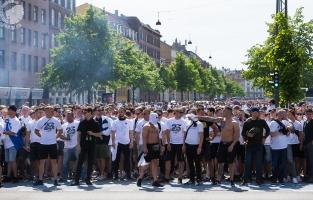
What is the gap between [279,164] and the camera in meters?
14.3

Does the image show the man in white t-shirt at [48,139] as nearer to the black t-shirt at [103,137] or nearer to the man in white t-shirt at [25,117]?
the man in white t-shirt at [25,117]

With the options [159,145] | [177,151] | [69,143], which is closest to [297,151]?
[177,151]

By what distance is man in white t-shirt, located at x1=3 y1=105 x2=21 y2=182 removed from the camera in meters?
14.3

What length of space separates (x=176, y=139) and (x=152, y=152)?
931 millimetres

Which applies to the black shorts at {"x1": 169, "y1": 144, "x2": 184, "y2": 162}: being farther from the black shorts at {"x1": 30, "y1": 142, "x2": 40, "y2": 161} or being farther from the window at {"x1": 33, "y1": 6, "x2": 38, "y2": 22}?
the window at {"x1": 33, "y1": 6, "x2": 38, "y2": 22}

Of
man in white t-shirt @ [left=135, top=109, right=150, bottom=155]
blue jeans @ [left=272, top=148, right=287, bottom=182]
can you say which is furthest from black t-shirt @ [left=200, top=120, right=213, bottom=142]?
blue jeans @ [left=272, top=148, right=287, bottom=182]

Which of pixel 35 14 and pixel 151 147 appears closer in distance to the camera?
pixel 151 147

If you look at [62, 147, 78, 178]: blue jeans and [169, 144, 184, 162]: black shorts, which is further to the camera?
[62, 147, 78, 178]: blue jeans

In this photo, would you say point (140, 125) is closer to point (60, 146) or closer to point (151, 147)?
point (151, 147)

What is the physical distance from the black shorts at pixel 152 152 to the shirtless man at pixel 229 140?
1472 millimetres

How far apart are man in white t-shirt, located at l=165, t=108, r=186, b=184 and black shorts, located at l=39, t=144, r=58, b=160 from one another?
2.78 metres

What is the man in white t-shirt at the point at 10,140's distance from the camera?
14273 mm

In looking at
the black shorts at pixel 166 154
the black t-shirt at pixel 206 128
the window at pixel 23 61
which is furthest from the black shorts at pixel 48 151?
the window at pixel 23 61

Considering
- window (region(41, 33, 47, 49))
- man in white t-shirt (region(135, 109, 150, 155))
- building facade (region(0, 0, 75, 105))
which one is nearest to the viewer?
man in white t-shirt (region(135, 109, 150, 155))
